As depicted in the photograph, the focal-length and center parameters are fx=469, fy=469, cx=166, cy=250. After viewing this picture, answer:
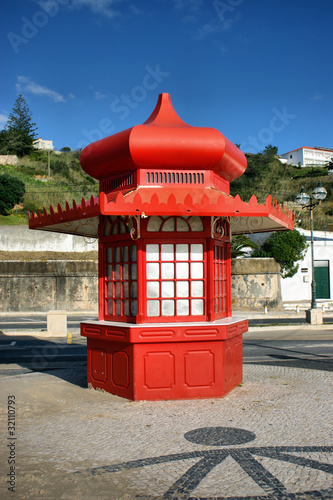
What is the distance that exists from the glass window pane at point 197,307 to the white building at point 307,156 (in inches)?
4352

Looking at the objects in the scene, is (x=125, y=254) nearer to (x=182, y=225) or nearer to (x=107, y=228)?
(x=107, y=228)

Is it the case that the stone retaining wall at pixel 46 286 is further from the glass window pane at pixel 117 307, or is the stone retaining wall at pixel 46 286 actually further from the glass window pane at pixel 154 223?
the glass window pane at pixel 154 223

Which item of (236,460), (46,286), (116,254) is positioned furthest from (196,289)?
(46,286)

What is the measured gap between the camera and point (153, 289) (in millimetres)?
8695

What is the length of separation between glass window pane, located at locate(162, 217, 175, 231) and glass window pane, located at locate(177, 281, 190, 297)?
1.02m

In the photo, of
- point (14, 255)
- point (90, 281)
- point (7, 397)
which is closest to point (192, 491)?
point (7, 397)

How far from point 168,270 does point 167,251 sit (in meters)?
0.36

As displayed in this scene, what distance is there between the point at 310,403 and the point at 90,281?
2442cm

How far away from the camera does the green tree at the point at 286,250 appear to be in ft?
107

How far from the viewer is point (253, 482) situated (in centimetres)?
481

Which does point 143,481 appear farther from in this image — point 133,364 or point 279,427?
point 133,364

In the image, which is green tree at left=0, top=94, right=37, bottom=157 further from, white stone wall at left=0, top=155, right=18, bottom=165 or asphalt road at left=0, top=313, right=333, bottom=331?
asphalt road at left=0, top=313, right=333, bottom=331

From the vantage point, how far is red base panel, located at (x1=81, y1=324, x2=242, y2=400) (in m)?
8.24

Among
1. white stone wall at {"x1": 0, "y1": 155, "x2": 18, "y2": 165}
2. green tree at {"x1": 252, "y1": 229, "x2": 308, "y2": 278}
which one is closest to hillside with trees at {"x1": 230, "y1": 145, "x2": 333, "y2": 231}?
green tree at {"x1": 252, "y1": 229, "x2": 308, "y2": 278}
